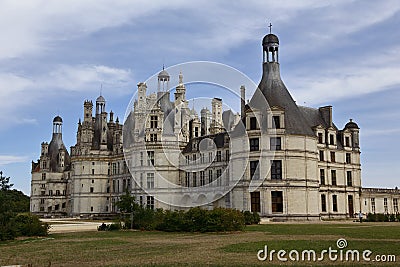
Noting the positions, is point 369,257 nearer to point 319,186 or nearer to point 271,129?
point 271,129

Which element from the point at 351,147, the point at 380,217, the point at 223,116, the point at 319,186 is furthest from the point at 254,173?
the point at 223,116

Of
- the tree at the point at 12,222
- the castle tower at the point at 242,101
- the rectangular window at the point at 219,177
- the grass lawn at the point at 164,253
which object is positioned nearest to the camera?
the grass lawn at the point at 164,253

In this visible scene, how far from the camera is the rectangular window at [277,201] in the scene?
47.6m

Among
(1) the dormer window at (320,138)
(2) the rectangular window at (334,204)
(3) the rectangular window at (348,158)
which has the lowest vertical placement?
(2) the rectangular window at (334,204)

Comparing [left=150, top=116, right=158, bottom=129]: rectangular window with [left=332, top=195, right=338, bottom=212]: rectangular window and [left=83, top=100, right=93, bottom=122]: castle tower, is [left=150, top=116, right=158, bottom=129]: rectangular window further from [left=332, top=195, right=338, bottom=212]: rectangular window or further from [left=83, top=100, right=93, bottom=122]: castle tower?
[left=332, top=195, right=338, bottom=212]: rectangular window

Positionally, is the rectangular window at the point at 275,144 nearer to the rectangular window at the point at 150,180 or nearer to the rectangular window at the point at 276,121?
the rectangular window at the point at 276,121

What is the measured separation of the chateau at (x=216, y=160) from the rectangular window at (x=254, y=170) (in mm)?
102

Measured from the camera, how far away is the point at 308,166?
163 feet

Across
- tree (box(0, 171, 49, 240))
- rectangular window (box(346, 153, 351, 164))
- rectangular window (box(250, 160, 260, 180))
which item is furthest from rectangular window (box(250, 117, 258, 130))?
tree (box(0, 171, 49, 240))

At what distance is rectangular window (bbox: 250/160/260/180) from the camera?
47906 mm

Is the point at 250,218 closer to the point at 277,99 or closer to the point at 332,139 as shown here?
the point at 277,99

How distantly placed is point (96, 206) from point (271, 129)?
3622cm

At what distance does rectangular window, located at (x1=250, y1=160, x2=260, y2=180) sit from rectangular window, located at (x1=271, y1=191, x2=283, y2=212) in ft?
7.52

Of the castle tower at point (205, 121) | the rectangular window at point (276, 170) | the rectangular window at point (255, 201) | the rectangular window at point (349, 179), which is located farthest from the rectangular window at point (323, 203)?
the castle tower at point (205, 121)
